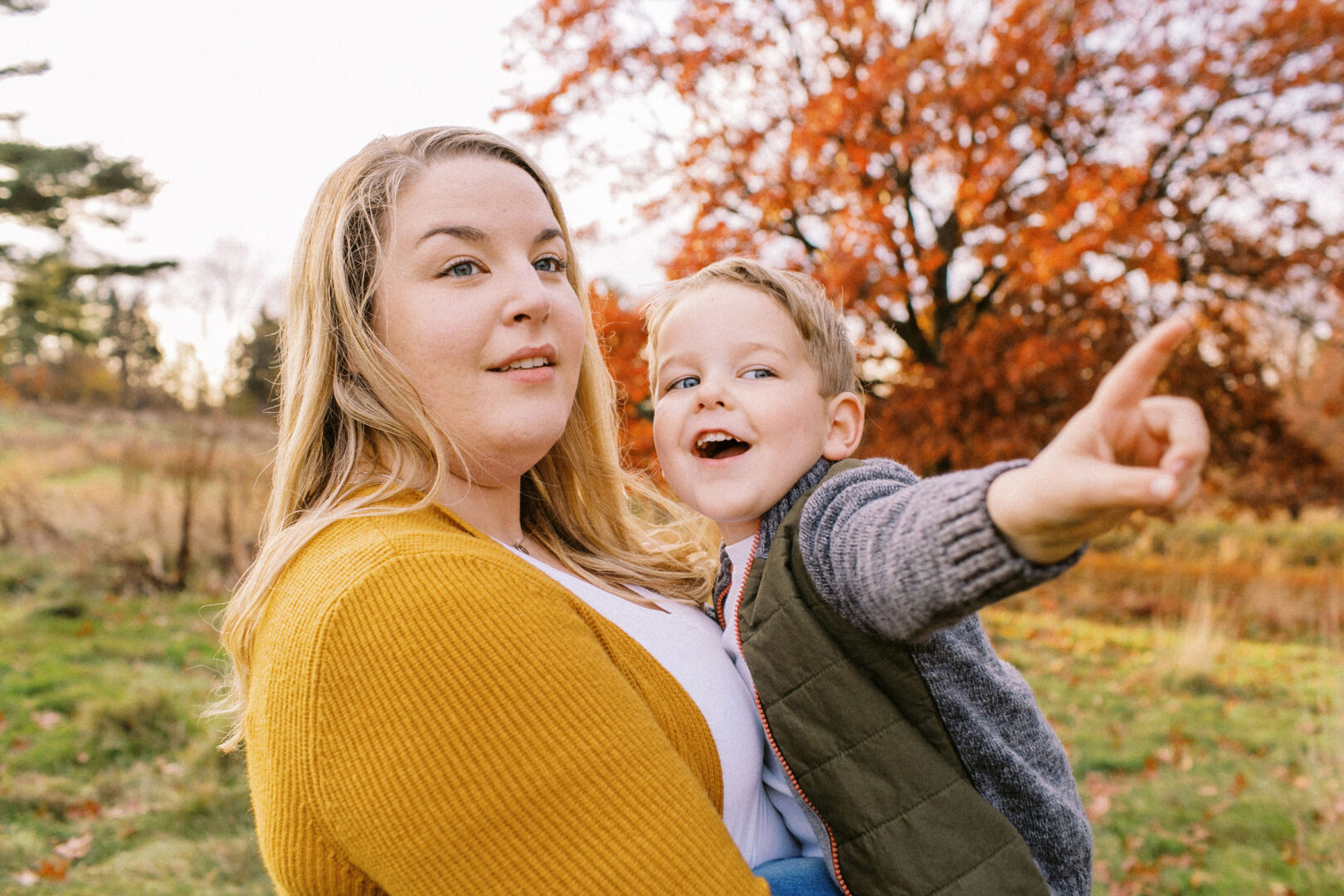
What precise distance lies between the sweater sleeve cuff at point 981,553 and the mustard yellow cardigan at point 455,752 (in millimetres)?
464

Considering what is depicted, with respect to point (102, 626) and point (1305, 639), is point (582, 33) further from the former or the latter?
point (1305, 639)

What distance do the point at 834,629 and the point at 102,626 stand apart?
7.57 metres

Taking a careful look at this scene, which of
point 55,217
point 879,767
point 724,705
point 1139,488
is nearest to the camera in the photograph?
point 1139,488

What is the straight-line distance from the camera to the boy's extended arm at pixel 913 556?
3.29 feet

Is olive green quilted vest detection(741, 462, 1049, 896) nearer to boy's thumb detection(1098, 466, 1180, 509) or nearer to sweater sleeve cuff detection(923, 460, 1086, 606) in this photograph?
sweater sleeve cuff detection(923, 460, 1086, 606)

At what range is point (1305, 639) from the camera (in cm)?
945

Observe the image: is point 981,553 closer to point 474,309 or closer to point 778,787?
point 778,787

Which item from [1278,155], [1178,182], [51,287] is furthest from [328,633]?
[51,287]

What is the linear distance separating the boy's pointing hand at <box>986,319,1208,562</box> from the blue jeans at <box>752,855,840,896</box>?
0.75 metres

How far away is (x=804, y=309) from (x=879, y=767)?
3.12 ft

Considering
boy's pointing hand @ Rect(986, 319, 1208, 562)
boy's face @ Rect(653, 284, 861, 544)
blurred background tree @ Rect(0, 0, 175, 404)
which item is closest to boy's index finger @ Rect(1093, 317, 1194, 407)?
boy's pointing hand @ Rect(986, 319, 1208, 562)

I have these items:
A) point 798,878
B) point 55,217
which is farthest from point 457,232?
point 55,217

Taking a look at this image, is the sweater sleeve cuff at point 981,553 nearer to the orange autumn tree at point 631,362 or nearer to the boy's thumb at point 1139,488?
the boy's thumb at point 1139,488

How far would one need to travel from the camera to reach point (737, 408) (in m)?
1.73
